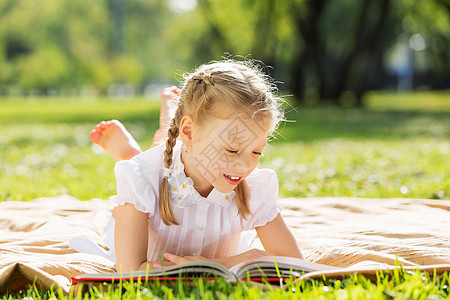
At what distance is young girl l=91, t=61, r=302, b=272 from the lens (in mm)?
2570

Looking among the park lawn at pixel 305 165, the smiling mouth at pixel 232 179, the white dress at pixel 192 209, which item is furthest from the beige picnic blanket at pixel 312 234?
the park lawn at pixel 305 165

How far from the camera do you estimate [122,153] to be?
3.76 metres

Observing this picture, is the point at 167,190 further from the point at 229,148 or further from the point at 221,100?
the point at 221,100

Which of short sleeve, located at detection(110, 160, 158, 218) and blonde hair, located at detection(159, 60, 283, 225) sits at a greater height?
blonde hair, located at detection(159, 60, 283, 225)

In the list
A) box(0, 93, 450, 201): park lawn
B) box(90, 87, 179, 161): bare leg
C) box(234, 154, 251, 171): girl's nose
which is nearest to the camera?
box(234, 154, 251, 171): girl's nose

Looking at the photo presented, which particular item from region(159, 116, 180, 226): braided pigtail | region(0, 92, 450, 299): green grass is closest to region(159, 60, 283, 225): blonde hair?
region(159, 116, 180, 226): braided pigtail

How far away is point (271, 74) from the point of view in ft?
119

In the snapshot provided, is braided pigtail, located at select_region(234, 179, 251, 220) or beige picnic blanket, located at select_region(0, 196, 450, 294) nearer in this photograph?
beige picnic blanket, located at select_region(0, 196, 450, 294)

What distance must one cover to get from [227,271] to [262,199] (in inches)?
23.0

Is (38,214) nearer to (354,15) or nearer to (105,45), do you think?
(354,15)

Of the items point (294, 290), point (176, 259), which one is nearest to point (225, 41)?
point (176, 259)

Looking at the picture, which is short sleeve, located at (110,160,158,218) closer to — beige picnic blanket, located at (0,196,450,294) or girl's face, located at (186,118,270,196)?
girl's face, located at (186,118,270,196)

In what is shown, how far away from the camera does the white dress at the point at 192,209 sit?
276 cm

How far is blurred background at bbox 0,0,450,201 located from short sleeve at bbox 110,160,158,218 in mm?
712
